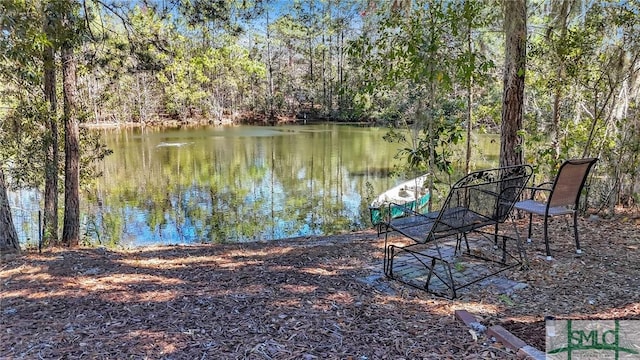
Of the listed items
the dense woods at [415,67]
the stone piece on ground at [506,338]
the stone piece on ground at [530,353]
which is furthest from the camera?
the dense woods at [415,67]

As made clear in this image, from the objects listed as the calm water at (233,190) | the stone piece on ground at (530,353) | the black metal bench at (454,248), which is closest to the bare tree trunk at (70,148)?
the calm water at (233,190)

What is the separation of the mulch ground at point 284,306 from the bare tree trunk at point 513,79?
136 centimetres

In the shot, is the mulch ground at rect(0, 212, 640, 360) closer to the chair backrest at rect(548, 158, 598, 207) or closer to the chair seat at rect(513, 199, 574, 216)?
the chair seat at rect(513, 199, 574, 216)

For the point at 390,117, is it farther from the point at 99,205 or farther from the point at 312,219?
the point at 99,205

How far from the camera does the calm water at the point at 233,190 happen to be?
27.0 feet

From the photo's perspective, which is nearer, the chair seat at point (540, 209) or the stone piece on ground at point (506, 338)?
the stone piece on ground at point (506, 338)

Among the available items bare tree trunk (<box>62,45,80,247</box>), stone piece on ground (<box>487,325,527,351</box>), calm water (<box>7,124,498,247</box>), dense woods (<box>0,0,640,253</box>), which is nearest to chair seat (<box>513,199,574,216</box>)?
stone piece on ground (<box>487,325,527,351</box>)

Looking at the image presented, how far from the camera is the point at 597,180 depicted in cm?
511

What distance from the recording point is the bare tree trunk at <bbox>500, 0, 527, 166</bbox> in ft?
14.1

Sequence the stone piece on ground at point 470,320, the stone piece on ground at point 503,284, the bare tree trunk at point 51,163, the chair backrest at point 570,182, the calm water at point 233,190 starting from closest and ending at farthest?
the stone piece on ground at point 470,320
the stone piece on ground at point 503,284
the chair backrest at point 570,182
the bare tree trunk at point 51,163
the calm water at point 233,190

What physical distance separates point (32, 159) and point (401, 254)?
622cm

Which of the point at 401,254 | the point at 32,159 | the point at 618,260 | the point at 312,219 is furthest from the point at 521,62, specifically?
the point at 32,159

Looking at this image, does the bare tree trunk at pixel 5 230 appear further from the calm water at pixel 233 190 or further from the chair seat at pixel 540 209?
the chair seat at pixel 540 209

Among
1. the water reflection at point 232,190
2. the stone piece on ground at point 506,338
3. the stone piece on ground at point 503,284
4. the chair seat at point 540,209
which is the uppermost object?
the chair seat at point 540,209
